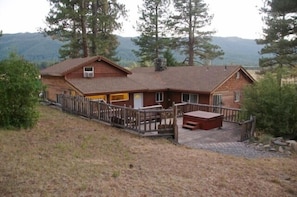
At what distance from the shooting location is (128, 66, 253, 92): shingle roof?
72.0 feet

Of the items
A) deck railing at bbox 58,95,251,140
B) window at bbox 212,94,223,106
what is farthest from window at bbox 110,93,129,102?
window at bbox 212,94,223,106

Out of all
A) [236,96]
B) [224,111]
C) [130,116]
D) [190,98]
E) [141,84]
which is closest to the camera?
[130,116]

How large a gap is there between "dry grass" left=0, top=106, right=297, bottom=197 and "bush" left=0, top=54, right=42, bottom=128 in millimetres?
883

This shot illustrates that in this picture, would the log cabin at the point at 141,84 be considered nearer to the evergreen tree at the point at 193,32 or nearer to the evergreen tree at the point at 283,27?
the evergreen tree at the point at 283,27

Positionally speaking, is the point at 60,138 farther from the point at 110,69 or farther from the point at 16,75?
the point at 110,69

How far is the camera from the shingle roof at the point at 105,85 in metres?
20.2

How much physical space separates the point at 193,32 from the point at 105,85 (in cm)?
1983

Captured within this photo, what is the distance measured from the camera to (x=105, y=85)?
21391 mm

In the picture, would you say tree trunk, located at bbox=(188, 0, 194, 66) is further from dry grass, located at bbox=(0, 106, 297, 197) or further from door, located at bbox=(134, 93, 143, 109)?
dry grass, located at bbox=(0, 106, 297, 197)

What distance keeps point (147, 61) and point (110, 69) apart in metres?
17.4

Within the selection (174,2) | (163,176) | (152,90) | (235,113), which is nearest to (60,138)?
(163,176)

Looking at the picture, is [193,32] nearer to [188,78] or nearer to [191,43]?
[191,43]

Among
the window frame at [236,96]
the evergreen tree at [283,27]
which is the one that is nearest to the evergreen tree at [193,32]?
the evergreen tree at [283,27]

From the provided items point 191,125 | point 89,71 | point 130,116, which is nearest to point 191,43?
point 89,71
